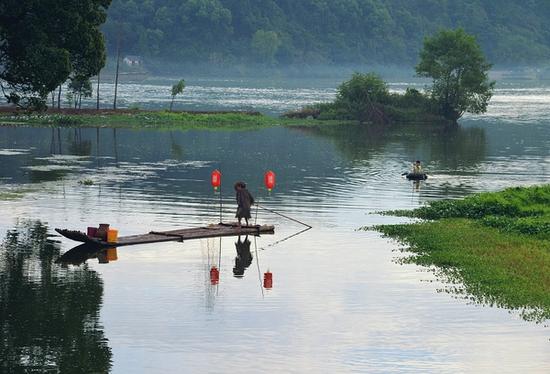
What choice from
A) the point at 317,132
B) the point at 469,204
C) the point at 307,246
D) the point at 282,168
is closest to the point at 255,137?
the point at 317,132

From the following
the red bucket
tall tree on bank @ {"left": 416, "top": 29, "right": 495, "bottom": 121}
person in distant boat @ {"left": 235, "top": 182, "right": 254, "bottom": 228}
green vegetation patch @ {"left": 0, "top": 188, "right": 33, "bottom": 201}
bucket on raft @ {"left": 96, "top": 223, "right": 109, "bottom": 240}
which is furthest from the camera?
tall tree on bank @ {"left": 416, "top": 29, "right": 495, "bottom": 121}

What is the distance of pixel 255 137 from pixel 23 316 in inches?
2978

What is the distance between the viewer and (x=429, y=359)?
29891 millimetres

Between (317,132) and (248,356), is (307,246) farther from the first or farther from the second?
(317,132)

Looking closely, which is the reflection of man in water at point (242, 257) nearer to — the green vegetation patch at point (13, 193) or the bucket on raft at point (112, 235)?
the bucket on raft at point (112, 235)

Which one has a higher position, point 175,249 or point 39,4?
point 39,4

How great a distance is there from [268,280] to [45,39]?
18109 millimetres

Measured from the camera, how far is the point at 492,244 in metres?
44.8

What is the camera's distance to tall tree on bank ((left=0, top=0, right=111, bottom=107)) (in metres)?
51.2

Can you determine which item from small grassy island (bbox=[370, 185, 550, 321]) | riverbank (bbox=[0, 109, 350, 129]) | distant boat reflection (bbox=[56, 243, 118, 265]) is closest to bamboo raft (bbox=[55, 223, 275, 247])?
distant boat reflection (bbox=[56, 243, 118, 265])

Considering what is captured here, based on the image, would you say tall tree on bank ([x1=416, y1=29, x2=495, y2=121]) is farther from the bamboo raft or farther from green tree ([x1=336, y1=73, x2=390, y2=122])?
the bamboo raft

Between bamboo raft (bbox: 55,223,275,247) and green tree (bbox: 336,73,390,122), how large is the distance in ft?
278

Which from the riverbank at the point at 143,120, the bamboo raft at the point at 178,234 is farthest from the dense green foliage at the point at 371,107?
the bamboo raft at the point at 178,234

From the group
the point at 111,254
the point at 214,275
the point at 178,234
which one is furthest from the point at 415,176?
the point at 214,275
